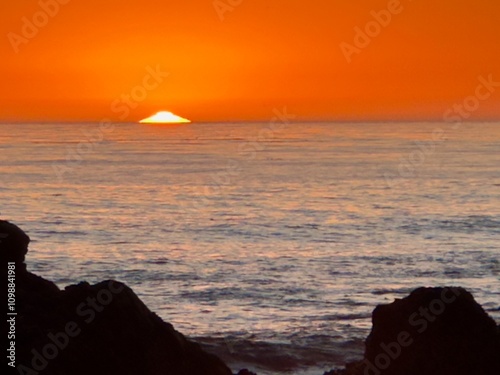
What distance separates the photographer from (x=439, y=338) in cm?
1404

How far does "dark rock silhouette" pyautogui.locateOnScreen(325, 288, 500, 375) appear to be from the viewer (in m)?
13.8

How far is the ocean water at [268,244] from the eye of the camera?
26141 mm

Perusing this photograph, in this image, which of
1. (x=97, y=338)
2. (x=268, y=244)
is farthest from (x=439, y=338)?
(x=268, y=244)

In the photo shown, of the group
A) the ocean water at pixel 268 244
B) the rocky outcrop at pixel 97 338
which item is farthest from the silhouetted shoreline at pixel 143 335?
the ocean water at pixel 268 244

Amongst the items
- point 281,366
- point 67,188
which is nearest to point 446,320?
point 281,366

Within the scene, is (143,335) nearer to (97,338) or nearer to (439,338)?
(97,338)

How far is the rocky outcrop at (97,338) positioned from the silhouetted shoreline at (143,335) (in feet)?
0.04

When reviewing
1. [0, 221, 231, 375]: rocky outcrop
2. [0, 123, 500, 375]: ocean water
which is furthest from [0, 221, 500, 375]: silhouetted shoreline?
[0, 123, 500, 375]: ocean water

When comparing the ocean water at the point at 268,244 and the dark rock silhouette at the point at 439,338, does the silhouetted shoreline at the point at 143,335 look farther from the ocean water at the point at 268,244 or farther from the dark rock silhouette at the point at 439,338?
the ocean water at the point at 268,244

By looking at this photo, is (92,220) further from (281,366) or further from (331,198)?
(281,366)

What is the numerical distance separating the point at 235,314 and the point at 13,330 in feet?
49.3

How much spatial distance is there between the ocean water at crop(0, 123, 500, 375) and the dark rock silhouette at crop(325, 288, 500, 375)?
6.85 metres

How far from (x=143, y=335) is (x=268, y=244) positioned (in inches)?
1119

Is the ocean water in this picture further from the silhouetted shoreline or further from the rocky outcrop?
the rocky outcrop
